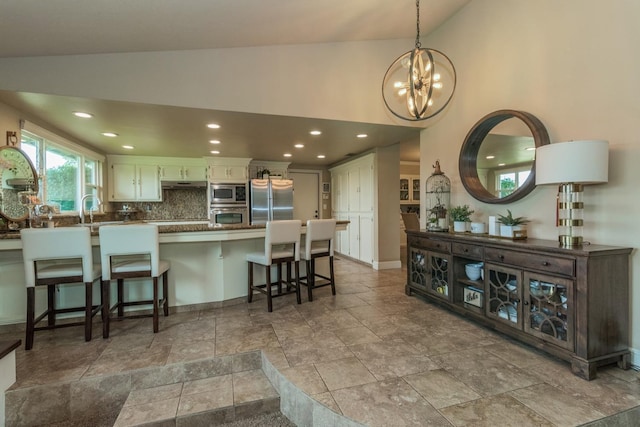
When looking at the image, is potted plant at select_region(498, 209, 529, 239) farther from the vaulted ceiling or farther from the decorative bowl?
the vaulted ceiling

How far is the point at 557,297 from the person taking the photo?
203 centimetres

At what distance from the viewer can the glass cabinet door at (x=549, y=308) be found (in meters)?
1.93

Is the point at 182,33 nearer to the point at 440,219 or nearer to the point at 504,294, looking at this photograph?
the point at 440,219

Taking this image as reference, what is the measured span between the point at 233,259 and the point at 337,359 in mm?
1739

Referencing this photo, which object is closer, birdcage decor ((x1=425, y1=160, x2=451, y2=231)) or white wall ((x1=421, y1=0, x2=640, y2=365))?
white wall ((x1=421, y1=0, x2=640, y2=365))

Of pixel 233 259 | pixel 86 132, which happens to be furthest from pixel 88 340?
pixel 86 132

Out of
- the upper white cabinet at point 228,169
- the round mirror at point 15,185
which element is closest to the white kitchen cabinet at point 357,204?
the upper white cabinet at point 228,169

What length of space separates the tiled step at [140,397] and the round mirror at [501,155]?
8.83ft

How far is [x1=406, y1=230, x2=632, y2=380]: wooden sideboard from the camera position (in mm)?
1847

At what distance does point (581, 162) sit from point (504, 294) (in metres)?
1.12

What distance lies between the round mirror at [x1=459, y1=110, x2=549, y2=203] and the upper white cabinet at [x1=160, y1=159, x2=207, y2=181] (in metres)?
4.78

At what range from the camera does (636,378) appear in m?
1.84

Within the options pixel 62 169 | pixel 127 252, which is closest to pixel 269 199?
pixel 62 169

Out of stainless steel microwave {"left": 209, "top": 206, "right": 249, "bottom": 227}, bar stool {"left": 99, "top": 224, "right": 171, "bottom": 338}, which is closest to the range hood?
stainless steel microwave {"left": 209, "top": 206, "right": 249, "bottom": 227}
